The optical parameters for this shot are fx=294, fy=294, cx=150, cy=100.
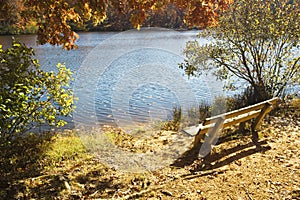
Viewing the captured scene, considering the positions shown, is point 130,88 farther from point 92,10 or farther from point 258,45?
point 92,10

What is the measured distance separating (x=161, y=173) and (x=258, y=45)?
528 cm

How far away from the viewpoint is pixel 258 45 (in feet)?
27.3

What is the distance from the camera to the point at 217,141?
20.4 ft

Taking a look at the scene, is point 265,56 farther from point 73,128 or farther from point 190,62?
point 73,128

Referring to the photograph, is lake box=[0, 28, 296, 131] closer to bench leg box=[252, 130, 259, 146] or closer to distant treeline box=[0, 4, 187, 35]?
bench leg box=[252, 130, 259, 146]

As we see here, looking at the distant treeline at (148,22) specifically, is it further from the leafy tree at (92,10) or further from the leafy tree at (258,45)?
the leafy tree at (92,10)

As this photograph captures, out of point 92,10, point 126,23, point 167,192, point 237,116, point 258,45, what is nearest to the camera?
point 167,192

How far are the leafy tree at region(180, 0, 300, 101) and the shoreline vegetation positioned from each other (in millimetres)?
2535

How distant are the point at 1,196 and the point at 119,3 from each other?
3.35 m

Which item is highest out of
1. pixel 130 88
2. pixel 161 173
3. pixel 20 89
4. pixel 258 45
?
pixel 258 45

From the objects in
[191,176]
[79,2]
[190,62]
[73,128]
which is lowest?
[73,128]

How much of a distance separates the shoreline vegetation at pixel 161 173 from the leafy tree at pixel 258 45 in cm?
254

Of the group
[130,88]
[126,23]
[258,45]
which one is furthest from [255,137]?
[126,23]

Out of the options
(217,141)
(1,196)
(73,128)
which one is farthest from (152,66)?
(1,196)
